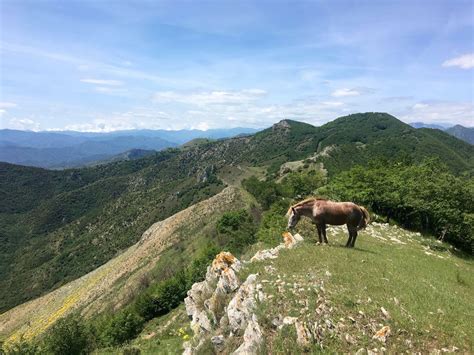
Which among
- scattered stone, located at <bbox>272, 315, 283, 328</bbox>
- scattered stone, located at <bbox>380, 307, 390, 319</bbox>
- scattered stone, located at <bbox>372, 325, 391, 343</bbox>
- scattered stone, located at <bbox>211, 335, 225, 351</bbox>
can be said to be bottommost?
scattered stone, located at <bbox>211, 335, 225, 351</bbox>

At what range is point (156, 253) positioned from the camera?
83.2 m

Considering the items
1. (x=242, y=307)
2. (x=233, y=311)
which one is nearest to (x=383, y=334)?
(x=242, y=307)

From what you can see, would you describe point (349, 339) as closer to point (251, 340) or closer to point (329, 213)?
point (251, 340)

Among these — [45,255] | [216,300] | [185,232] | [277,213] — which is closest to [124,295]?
[185,232]

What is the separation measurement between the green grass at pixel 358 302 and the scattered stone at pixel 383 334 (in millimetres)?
139

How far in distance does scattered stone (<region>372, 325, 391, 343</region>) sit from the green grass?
0.14 meters

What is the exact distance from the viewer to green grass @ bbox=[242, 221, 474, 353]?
10938 millimetres

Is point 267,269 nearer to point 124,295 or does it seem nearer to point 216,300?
point 216,300

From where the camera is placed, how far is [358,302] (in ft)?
40.5

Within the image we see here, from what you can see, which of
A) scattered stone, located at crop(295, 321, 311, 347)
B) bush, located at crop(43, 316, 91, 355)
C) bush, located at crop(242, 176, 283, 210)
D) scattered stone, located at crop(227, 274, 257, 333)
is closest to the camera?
scattered stone, located at crop(295, 321, 311, 347)

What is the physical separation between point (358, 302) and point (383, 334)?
158cm

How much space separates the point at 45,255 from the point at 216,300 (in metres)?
212

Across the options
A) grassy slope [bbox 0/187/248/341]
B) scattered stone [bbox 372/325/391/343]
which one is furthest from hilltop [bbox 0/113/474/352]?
scattered stone [bbox 372/325/391/343]

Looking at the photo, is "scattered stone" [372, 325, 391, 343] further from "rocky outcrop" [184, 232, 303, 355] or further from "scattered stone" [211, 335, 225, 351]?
"scattered stone" [211, 335, 225, 351]
